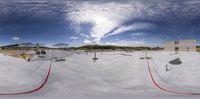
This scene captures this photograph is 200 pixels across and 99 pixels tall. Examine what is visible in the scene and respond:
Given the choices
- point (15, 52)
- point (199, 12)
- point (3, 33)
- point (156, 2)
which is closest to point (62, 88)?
point (15, 52)

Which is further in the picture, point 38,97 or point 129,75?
point 129,75

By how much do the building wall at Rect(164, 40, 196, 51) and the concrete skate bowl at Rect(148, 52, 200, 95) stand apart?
0.10 meters

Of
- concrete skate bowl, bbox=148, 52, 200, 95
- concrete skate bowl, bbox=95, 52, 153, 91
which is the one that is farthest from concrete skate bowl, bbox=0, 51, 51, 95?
concrete skate bowl, bbox=148, 52, 200, 95

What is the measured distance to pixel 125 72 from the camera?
7.48ft

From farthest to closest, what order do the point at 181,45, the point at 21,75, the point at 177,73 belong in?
the point at 177,73 < the point at 21,75 < the point at 181,45

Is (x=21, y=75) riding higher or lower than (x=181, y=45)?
lower

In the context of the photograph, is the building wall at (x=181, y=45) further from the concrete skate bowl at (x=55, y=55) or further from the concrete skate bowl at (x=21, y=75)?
the concrete skate bowl at (x=21, y=75)

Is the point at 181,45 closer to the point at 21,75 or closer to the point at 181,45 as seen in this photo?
the point at 181,45

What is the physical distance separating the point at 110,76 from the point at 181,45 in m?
0.65

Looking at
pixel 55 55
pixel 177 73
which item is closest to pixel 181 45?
pixel 177 73

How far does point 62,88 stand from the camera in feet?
7.29

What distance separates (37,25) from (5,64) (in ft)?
1.56

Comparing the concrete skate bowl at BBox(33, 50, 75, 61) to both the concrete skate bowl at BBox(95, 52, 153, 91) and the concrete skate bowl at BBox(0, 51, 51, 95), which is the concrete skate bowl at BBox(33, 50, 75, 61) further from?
the concrete skate bowl at BBox(95, 52, 153, 91)

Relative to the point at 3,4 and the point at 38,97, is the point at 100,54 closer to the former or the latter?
the point at 38,97
